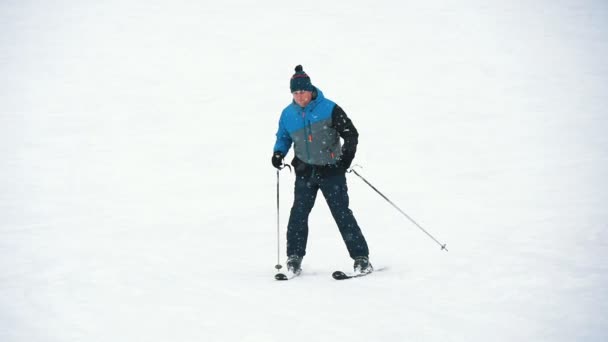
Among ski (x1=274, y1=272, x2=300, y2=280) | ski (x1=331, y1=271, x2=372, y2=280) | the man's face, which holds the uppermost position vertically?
the man's face

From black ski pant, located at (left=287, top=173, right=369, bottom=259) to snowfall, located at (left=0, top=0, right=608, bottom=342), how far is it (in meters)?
0.25

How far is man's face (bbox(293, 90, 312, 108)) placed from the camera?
461 centimetres

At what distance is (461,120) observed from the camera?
41.0 feet

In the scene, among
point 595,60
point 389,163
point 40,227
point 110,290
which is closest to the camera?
point 110,290

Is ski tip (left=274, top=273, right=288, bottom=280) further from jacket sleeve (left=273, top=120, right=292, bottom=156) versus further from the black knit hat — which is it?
the black knit hat

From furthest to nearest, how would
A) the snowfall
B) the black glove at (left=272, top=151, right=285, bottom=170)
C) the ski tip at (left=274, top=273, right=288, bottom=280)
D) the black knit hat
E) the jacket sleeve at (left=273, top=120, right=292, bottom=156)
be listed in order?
the jacket sleeve at (left=273, top=120, right=292, bottom=156), the black glove at (left=272, top=151, right=285, bottom=170), the ski tip at (left=274, top=273, right=288, bottom=280), the black knit hat, the snowfall

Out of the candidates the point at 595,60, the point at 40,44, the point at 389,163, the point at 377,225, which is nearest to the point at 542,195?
the point at 377,225

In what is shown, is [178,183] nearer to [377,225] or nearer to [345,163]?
[377,225]

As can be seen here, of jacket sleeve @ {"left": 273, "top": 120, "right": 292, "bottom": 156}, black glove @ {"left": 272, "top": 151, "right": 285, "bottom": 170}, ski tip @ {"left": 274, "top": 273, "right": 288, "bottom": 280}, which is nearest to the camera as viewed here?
ski tip @ {"left": 274, "top": 273, "right": 288, "bottom": 280}

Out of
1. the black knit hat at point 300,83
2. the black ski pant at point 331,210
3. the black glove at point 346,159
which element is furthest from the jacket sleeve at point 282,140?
the black glove at point 346,159

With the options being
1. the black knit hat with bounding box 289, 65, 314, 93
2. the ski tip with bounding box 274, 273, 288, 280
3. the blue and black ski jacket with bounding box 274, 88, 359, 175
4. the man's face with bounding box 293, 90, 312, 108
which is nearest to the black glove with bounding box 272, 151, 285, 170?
the blue and black ski jacket with bounding box 274, 88, 359, 175

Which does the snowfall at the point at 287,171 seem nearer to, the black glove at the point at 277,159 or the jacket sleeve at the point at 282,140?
the black glove at the point at 277,159

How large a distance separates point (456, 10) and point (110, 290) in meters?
20.6

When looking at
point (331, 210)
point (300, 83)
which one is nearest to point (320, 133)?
point (300, 83)
